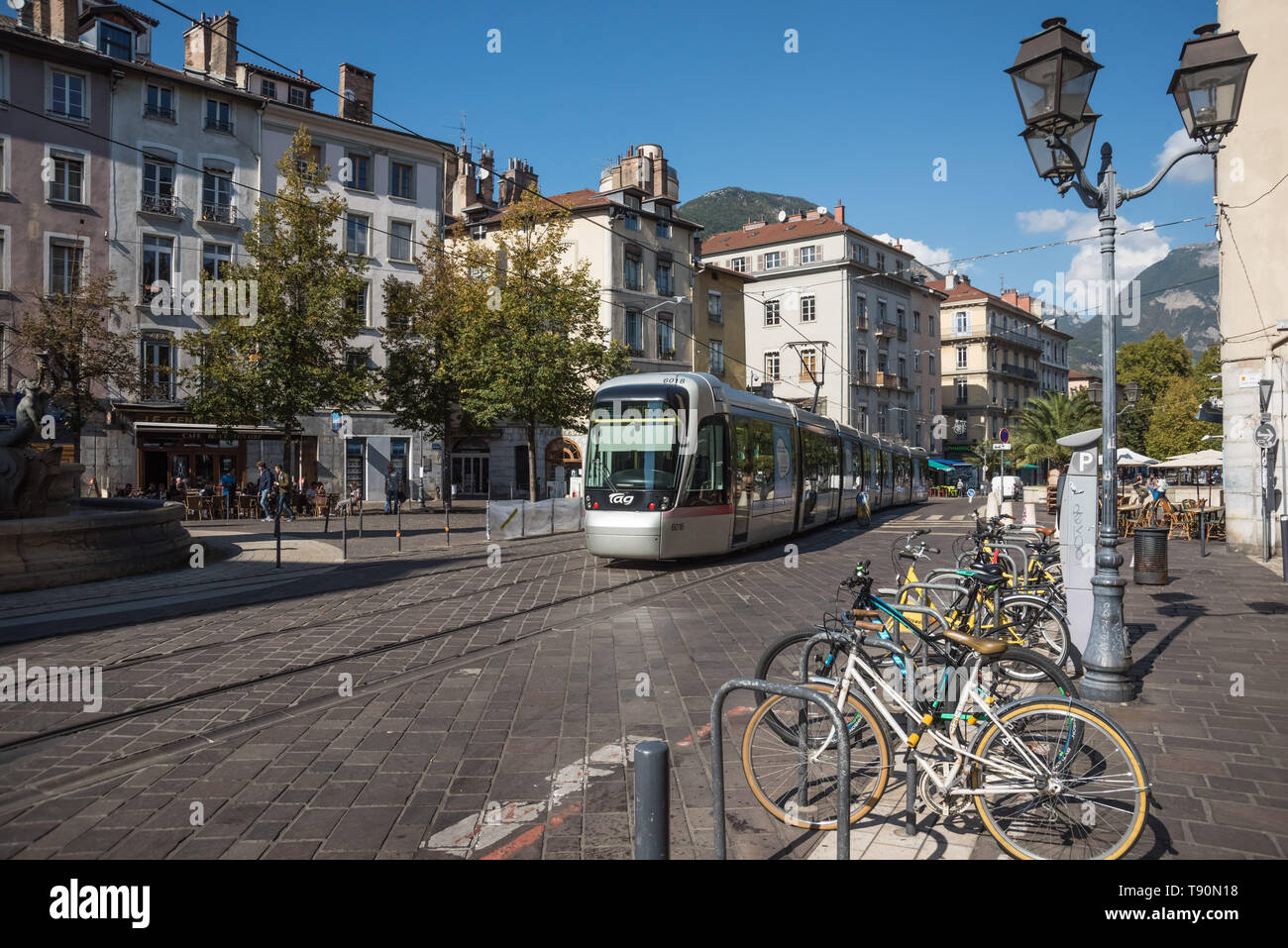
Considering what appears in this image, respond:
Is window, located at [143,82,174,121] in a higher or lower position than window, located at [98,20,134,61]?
Answer: lower

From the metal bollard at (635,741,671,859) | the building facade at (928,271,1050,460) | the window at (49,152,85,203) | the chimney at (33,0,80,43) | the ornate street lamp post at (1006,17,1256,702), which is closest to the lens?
the metal bollard at (635,741,671,859)

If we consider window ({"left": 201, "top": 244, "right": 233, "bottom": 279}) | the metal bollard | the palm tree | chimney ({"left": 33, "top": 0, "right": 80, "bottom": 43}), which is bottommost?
the metal bollard

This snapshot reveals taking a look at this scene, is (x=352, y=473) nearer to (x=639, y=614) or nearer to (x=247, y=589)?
(x=247, y=589)

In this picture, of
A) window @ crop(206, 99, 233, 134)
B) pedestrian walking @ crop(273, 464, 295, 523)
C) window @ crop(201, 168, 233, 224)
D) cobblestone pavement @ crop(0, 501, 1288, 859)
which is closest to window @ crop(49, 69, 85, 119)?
window @ crop(206, 99, 233, 134)

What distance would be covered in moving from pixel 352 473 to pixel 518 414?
10461 mm

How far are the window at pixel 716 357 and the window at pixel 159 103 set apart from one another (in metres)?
29.2

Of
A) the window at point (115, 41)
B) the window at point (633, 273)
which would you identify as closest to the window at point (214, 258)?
the window at point (115, 41)

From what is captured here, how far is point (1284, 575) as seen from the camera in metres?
12.6

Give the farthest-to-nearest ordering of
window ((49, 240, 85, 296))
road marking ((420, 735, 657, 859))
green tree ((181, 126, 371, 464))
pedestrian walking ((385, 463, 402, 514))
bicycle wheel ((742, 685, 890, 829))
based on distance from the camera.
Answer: pedestrian walking ((385, 463, 402, 514)) → window ((49, 240, 85, 296)) → green tree ((181, 126, 371, 464)) → bicycle wheel ((742, 685, 890, 829)) → road marking ((420, 735, 657, 859))

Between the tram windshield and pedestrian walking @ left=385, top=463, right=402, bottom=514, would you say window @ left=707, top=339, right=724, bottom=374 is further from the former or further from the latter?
the tram windshield

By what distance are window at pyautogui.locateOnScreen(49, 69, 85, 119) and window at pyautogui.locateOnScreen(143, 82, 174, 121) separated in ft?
6.64

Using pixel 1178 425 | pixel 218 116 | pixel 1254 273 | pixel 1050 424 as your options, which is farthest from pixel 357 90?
pixel 1178 425

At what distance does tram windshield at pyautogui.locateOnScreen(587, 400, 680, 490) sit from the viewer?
13562 millimetres

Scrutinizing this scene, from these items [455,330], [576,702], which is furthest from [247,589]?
[455,330]
